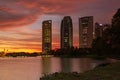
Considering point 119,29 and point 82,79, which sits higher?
point 119,29

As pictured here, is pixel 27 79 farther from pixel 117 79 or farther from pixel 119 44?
Result: pixel 117 79

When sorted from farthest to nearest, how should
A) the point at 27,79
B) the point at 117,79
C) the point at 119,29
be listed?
the point at 119,29 → the point at 27,79 → the point at 117,79

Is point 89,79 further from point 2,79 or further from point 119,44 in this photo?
point 119,44

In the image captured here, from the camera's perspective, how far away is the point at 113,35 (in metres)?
67.6

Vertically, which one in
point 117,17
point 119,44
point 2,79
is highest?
point 117,17

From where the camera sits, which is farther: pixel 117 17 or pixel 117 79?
pixel 117 17

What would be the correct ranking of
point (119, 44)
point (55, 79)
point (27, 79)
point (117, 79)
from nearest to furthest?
point (117, 79)
point (55, 79)
point (27, 79)
point (119, 44)

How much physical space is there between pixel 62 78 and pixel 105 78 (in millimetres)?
3905

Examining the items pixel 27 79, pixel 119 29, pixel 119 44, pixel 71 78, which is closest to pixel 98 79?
pixel 71 78

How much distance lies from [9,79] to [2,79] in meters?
1.21

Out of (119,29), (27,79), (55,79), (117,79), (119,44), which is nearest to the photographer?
(117,79)

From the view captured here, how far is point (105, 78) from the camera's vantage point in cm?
2795

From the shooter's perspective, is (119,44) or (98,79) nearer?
(98,79)

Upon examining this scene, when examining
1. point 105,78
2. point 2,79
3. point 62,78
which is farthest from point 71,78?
point 2,79
